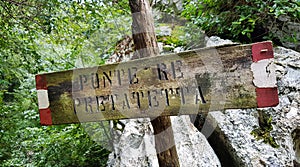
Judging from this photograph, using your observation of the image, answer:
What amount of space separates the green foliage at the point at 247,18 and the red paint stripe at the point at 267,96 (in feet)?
5.19

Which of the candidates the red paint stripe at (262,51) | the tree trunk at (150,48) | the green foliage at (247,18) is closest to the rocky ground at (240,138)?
the green foliage at (247,18)

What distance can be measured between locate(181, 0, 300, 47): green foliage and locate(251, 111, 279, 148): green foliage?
2.76ft

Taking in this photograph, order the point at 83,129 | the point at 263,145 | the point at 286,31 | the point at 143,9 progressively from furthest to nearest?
the point at 83,129 → the point at 286,31 → the point at 263,145 → the point at 143,9

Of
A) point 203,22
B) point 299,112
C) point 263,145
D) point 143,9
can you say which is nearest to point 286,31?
point 203,22

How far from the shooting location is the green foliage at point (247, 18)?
2291 millimetres

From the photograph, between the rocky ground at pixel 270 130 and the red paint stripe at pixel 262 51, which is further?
the rocky ground at pixel 270 130

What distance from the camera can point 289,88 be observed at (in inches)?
73.3

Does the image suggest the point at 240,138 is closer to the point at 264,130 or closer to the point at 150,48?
the point at 264,130

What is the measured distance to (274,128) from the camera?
1740mm

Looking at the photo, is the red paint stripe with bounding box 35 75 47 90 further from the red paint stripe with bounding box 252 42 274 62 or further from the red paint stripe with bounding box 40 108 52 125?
the red paint stripe with bounding box 252 42 274 62

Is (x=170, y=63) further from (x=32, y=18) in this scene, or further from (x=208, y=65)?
(x=32, y=18)

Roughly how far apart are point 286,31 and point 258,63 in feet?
6.66

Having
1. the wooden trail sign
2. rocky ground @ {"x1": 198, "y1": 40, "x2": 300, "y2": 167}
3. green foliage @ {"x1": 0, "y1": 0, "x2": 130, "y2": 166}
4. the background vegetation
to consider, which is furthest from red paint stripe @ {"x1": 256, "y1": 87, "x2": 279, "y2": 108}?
green foliage @ {"x1": 0, "y1": 0, "x2": 130, "y2": 166}

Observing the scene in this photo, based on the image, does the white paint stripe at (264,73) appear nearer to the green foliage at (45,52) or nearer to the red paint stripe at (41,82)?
the red paint stripe at (41,82)
